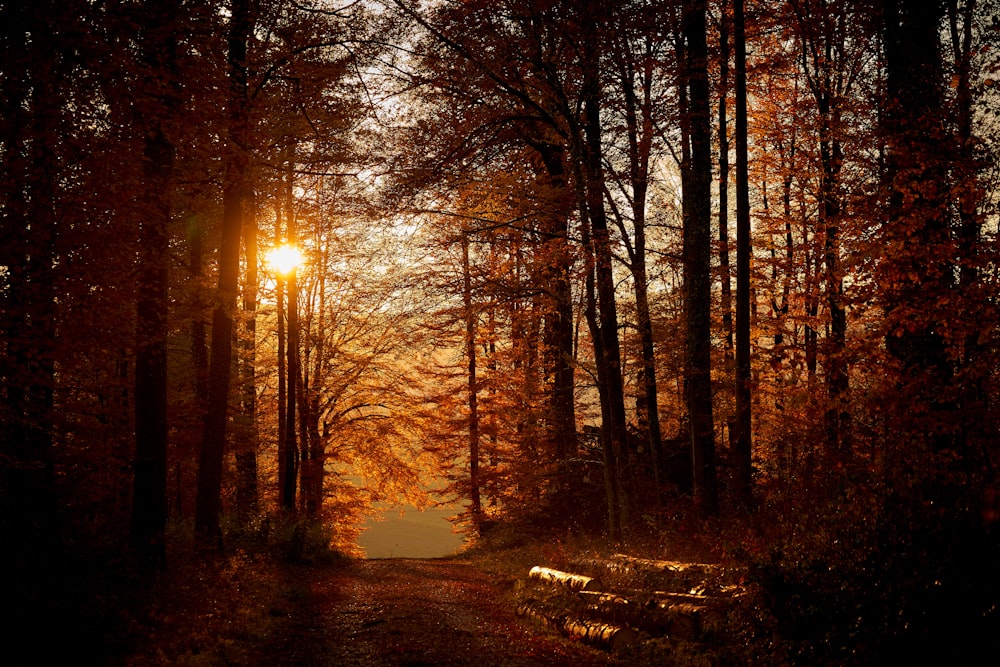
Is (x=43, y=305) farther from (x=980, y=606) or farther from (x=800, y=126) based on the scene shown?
(x=800, y=126)

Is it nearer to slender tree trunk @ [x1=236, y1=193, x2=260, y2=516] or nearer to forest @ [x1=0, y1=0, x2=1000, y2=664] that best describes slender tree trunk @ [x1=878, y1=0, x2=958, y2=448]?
forest @ [x1=0, y1=0, x2=1000, y2=664]

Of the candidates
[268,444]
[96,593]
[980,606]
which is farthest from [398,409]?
[980,606]

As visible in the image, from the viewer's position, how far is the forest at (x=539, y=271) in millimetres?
8492

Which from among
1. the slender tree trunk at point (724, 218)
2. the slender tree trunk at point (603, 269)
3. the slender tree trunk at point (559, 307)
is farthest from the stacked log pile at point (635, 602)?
the slender tree trunk at point (724, 218)

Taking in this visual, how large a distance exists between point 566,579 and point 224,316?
8348mm

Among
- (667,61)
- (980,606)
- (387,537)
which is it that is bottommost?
(387,537)

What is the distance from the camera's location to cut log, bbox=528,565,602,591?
33.4 ft

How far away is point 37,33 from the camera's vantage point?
857cm

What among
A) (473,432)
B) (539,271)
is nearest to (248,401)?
(473,432)

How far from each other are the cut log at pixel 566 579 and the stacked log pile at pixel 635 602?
0.06 ft

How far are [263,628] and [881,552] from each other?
7753 millimetres

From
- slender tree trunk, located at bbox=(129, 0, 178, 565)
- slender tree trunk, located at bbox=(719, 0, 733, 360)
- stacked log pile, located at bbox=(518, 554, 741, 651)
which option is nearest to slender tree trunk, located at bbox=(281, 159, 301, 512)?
slender tree trunk, located at bbox=(129, 0, 178, 565)

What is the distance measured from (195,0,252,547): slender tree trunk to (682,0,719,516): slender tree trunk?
335 inches

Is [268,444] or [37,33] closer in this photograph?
[37,33]
